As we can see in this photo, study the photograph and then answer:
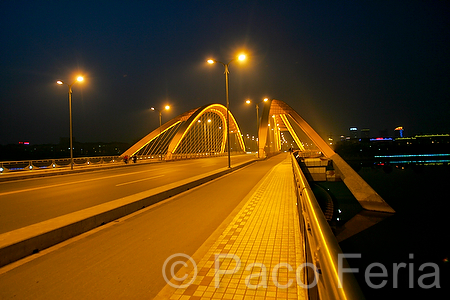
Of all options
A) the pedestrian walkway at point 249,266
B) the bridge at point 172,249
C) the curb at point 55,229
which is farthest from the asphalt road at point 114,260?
the pedestrian walkway at point 249,266

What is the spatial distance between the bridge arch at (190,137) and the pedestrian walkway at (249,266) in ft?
122

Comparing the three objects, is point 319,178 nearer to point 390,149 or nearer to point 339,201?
point 339,201

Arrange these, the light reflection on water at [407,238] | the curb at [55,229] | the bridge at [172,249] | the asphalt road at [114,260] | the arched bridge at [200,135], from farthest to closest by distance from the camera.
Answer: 1. the arched bridge at [200,135]
2. the light reflection on water at [407,238]
3. the curb at [55,229]
4. the asphalt road at [114,260]
5. the bridge at [172,249]

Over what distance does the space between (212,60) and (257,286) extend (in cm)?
2019

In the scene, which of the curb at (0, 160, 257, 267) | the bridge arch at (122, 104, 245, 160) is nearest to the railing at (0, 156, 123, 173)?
the bridge arch at (122, 104, 245, 160)

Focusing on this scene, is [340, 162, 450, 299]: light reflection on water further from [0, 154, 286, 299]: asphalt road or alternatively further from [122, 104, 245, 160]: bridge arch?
[122, 104, 245, 160]: bridge arch

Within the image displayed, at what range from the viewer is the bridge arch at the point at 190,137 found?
4466cm

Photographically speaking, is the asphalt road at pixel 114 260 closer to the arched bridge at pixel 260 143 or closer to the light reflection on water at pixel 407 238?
the light reflection on water at pixel 407 238

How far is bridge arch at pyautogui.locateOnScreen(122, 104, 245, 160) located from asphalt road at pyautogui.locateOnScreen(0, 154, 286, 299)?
36228 millimetres

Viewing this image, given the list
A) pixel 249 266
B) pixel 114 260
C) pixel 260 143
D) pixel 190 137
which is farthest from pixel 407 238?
pixel 190 137

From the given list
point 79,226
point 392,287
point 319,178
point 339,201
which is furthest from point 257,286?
point 319,178

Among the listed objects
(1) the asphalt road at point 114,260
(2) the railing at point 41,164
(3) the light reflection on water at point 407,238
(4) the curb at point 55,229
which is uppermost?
(2) the railing at point 41,164

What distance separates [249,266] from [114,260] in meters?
1.98

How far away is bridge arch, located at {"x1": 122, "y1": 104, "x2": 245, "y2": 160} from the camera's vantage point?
44656 millimetres
